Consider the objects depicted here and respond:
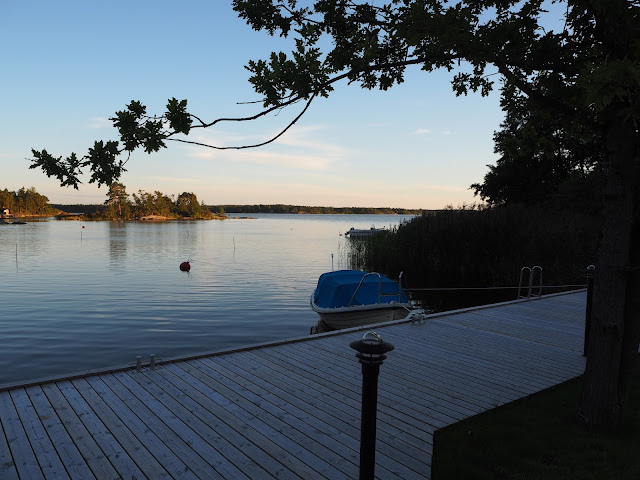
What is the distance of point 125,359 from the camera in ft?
43.4

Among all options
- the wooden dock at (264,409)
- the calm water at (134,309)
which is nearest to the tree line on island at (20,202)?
the calm water at (134,309)

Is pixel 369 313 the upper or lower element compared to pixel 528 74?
lower

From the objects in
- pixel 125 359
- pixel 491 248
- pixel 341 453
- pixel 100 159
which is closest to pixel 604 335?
pixel 341 453

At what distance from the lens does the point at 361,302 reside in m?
13.9

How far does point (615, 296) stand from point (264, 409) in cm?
429

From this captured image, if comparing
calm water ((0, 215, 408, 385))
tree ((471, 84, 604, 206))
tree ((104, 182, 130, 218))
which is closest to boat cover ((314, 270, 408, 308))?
calm water ((0, 215, 408, 385))

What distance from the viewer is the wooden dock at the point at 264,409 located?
4.32 m

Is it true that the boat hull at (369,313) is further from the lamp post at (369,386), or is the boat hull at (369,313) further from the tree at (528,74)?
the lamp post at (369,386)

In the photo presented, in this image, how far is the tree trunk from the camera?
4.81 m

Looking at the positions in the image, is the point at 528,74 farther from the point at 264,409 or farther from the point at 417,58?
the point at 264,409

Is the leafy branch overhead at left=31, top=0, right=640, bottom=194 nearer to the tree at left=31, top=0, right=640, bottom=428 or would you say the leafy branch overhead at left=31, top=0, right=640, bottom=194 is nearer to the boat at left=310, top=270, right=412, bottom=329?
the tree at left=31, top=0, right=640, bottom=428

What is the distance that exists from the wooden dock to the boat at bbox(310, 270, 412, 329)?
14.8 ft

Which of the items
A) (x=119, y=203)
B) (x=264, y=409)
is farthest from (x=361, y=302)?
(x=119, y=203)

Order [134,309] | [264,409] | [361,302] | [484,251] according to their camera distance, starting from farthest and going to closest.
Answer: [484,251]
[134,309]
[361,302]
[264,409]
